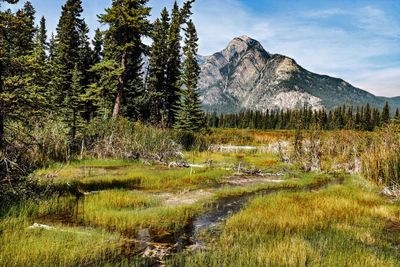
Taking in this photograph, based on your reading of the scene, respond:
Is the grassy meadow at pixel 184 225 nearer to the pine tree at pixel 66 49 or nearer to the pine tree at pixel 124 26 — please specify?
the pine tree at pixel 124 26

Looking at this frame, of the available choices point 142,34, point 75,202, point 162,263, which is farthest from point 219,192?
point 142,34

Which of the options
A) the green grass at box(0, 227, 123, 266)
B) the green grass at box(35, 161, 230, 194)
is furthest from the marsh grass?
the green grass at box(35, 161, 230, 194)

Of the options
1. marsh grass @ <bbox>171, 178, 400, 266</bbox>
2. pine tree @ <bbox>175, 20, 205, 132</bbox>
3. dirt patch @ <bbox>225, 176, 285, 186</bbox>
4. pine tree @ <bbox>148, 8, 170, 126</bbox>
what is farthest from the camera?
pine tree @ <bbox>148, 8, 170, 126</bbox>

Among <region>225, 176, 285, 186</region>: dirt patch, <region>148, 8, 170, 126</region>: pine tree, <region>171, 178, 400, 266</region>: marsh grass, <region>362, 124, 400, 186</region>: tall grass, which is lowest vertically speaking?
<region>171, 178, 400, 266</region>: marsh grass

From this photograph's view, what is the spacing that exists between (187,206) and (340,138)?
24654mm

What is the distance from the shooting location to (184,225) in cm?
1186

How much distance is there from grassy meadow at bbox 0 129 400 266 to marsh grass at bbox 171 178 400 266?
31 mm

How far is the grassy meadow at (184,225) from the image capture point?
806cm

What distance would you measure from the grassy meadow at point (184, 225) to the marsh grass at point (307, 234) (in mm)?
31

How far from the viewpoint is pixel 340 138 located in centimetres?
3462

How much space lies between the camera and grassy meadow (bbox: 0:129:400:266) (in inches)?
317

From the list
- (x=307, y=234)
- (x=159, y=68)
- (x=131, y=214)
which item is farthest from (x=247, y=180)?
(x=159, y=68)

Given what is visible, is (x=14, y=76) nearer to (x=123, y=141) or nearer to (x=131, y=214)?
(x=131, y=214)

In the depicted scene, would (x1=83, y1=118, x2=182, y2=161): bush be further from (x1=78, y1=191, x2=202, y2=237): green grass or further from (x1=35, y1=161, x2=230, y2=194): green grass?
(x1=78, y1=191, x2=202, y2=237): green grass
